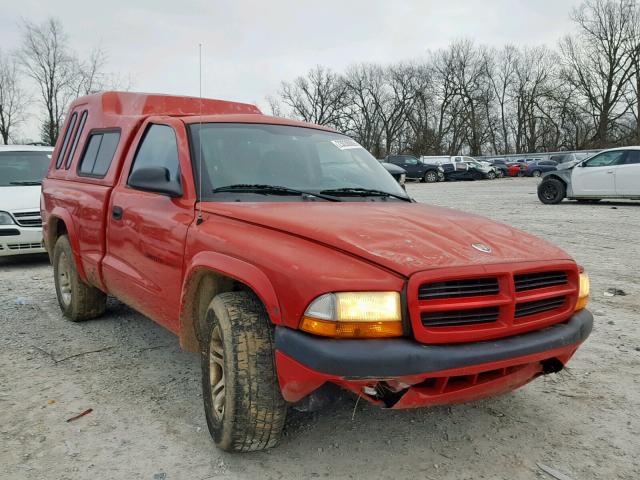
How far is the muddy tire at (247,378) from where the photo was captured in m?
2.37

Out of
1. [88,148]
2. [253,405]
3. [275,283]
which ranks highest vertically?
[88,148]

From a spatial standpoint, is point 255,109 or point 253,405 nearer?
point 253,405

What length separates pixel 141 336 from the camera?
171 inches

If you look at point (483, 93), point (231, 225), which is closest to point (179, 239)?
point (231, 225)

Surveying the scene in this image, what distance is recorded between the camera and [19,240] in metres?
7.12

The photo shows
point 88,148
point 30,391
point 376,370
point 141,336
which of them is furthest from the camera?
point 88,148

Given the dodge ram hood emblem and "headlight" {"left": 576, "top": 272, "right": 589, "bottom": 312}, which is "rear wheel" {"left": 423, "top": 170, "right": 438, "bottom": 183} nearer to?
"headlight" {"left": 576, "top": 272, "right": 589, "bottom": 312}

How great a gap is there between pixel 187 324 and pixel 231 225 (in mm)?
667

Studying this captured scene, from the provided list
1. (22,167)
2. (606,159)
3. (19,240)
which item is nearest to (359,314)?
(19,240)

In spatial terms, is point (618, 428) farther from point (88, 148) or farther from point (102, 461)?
point (88, 148)

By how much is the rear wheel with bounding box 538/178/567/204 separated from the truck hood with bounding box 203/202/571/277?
13.4 meters

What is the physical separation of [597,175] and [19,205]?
13.4 meters

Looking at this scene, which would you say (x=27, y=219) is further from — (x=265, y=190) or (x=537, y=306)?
(x=537, y=306)

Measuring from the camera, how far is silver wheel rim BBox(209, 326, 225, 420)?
2.61m
